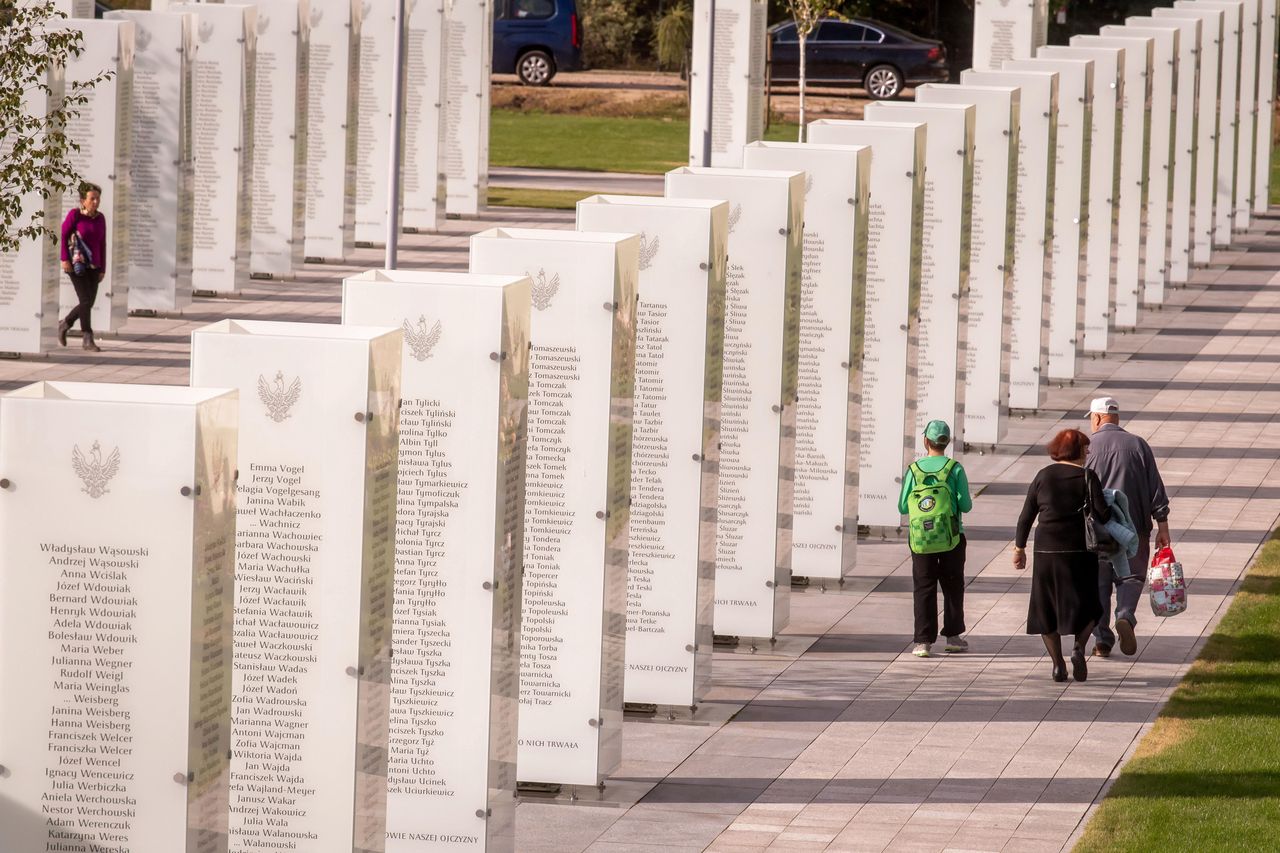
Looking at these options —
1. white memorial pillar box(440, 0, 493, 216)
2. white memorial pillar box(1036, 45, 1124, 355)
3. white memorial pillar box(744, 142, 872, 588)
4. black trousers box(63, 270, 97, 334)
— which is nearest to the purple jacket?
black trousers box(63, 270, 97, 334)

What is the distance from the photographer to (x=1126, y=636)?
12.7 metres

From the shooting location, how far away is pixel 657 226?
36.9 ft

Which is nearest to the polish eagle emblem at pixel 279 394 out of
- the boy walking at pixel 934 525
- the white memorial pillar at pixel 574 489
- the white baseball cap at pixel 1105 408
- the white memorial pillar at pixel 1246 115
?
the white memorial pillar at pixel 574 489

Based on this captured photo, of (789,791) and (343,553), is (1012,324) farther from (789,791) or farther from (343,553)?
(343,553)

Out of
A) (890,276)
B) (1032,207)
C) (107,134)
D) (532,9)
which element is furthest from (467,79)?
(532,9)

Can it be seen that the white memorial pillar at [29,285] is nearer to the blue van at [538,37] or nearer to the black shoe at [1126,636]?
the black shoe at [1126,636]

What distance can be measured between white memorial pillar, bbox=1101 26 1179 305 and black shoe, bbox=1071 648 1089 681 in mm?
12306

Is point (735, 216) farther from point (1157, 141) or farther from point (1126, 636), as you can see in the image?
point (1157, 141)

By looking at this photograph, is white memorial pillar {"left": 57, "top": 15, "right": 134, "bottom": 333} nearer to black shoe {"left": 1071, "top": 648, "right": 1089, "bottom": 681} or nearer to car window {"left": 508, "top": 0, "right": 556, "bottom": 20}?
black shoe {"left": 1071, "top": 648, "right": 1089, "bottom": 681}

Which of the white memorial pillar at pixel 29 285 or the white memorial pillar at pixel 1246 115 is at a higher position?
the white memorial pillar at pixel 1246 115

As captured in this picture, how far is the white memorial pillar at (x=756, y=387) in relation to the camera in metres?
12.5

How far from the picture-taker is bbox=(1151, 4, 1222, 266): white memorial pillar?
27617 mm

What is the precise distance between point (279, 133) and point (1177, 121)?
10397mm

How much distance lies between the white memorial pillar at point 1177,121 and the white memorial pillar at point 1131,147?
0.81 meters
